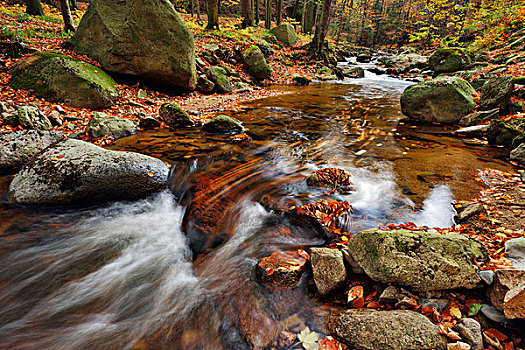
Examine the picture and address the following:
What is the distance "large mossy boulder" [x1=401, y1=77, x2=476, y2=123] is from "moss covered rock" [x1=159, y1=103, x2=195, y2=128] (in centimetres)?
747

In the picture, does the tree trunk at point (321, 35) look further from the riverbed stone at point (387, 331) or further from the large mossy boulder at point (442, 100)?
the riverbed stone at point (387, 331)

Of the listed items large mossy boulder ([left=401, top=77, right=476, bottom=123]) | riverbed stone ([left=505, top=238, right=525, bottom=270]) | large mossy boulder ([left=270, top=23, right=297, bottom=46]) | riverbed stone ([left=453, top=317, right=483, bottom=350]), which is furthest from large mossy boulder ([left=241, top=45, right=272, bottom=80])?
riverbed stone ([left=453, top=317, right=483, bottom=350])

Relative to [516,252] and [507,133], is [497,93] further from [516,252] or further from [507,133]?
[516,252]

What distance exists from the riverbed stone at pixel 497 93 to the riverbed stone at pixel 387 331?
26.8ft

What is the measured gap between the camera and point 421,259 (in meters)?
2.33

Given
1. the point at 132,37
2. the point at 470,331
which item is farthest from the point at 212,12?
the point at 470,331

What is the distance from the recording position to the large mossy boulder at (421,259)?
2232 mm

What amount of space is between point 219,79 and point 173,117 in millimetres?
5745

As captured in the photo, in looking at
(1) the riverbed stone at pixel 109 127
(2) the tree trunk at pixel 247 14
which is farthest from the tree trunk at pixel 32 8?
(1) the riverbed stone at pixel 109 127

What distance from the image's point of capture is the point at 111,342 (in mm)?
2275

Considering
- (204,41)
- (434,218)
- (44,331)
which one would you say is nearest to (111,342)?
(44,331)

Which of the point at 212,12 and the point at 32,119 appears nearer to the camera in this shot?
the point at 32,119

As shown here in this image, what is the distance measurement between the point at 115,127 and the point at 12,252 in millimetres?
3787

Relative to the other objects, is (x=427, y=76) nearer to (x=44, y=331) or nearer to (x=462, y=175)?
(x=462, y=175)
